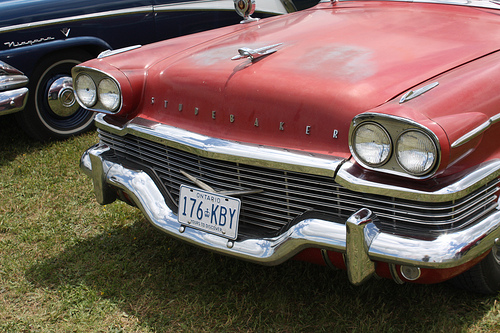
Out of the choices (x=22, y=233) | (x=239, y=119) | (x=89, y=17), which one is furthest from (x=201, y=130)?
(x=89, y=17)

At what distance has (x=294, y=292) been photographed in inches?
103

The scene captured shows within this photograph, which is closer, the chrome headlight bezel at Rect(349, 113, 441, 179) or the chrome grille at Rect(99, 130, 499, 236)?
the chrome headlight bezel at Rect(349, 113, 441, 179)

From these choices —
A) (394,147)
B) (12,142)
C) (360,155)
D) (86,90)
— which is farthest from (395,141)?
(12,142)

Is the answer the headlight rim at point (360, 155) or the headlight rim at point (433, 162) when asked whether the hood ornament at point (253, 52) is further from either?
the headlight rim at point (433, 162)

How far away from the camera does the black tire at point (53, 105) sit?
449cm

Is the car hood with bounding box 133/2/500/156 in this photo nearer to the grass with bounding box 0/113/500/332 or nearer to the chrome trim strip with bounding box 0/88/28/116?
the grass with bounding box 0/113/500/332

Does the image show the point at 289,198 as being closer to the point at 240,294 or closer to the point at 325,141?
the point at 325,141

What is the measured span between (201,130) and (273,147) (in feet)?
1.31

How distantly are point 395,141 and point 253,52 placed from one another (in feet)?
2.89

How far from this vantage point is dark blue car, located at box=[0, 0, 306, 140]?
4.21 m

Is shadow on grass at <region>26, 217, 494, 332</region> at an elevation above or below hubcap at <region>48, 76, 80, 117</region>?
below

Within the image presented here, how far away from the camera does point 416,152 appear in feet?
6.04

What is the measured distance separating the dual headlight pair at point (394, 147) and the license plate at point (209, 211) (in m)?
0.59

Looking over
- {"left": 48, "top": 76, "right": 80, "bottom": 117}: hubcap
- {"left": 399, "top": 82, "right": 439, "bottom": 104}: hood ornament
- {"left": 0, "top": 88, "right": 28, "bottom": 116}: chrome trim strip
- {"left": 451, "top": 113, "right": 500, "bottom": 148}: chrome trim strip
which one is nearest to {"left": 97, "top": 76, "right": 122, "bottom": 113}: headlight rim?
{"left": 399, "top": 82, "right": 439, "bottom": 104}: hood ornament
